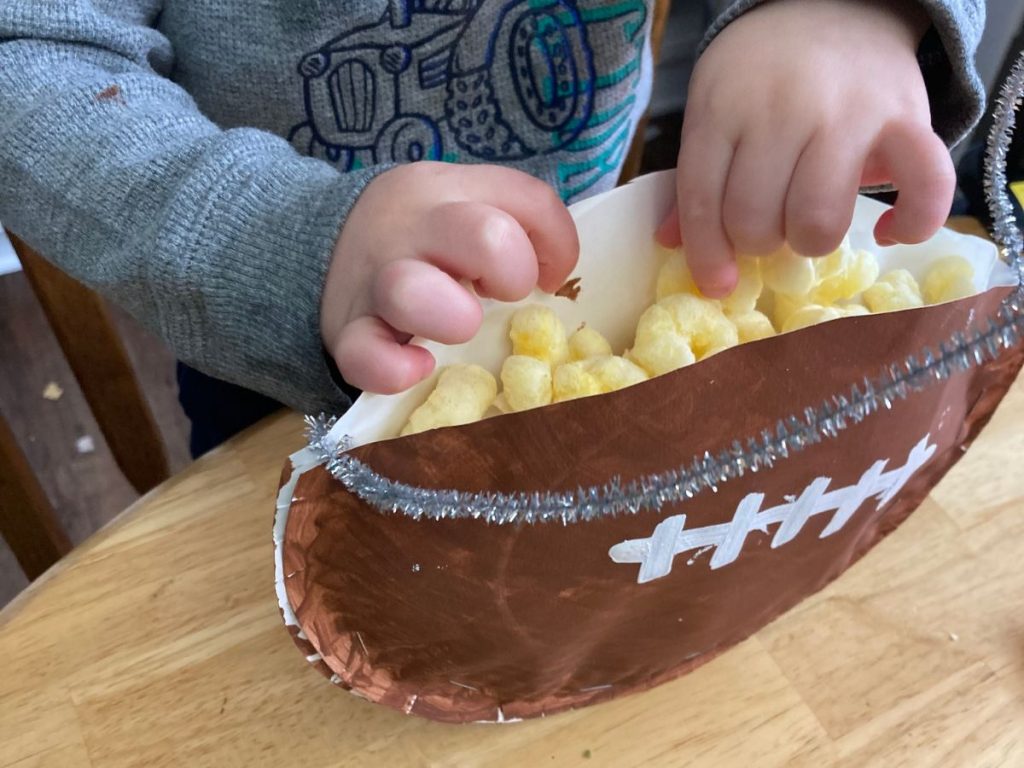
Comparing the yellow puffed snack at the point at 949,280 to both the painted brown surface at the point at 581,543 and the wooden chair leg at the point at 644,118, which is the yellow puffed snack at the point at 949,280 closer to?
the painted brown surface at the point at 581,543

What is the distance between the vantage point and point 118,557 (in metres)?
0.40

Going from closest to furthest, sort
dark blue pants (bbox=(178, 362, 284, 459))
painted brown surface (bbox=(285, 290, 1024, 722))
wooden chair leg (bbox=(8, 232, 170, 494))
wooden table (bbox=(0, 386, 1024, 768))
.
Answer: painted brown surface (bbox=(285, 290, 1024, 722)), wooden table (bbox=(0, 386, 1024, 768)), wooden chair leg (bbox=(8, 232, 170, 494)), dark blue pants (bbox=(178, 362, 284, 459))

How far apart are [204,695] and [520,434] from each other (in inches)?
8.4

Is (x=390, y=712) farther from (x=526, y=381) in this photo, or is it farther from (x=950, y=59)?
(x=950, y=59)

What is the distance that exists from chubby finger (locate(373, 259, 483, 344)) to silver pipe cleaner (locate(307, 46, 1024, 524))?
0.12 feet

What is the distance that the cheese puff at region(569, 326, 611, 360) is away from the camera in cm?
29

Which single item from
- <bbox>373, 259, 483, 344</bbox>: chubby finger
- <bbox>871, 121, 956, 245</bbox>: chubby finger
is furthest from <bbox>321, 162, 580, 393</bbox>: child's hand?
<bbox>871, 121, 956, 245</bbox>: chubby finger

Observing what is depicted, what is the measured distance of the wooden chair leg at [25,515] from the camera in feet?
1.69

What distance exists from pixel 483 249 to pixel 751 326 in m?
0.09

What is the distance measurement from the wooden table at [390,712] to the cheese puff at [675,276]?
7.0 inches

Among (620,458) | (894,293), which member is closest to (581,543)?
(620,458)

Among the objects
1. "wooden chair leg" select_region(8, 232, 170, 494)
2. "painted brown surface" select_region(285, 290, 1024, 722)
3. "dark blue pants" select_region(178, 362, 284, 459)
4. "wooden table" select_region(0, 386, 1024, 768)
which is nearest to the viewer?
"painted brown surface" select_region(285, 290, 1024, 722)

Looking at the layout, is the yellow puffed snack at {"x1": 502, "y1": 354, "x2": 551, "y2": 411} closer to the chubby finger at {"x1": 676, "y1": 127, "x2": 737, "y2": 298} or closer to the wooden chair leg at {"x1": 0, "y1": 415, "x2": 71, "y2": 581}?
the chubby finger at {"x1": 676, "y1": 127, "x2": 737, "y2": 298}

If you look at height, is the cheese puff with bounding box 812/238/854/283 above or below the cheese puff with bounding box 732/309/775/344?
above
